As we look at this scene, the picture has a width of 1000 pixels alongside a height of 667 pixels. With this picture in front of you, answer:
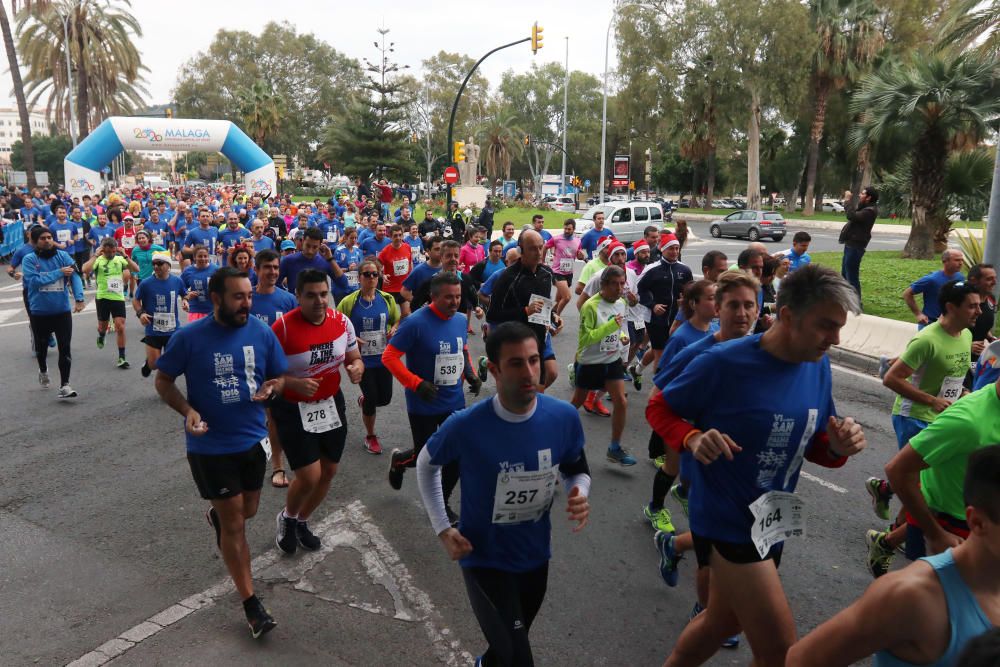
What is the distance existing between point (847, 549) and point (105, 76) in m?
49.1

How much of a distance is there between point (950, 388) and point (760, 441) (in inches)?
101

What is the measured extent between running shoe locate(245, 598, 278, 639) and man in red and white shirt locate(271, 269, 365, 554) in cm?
90

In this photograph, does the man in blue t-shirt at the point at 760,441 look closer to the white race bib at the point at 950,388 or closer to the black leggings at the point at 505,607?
the black leggings at the point at 505,607

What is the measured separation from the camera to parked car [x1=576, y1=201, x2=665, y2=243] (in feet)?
90.4

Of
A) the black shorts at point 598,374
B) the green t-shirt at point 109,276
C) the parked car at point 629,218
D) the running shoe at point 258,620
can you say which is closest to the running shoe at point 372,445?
the black shorts at point 598,374

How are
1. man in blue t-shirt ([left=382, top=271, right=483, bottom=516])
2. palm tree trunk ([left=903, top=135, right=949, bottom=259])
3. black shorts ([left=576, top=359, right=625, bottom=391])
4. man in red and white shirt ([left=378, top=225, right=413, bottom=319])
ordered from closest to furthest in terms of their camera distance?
man in blue t-shirt ([left=382, top=271, right=483, bottom=516]) → black shorts ([left=576, top=359, right=625, bottom=391]) → man in red and white shirt ([left=378, top=225, right=413, bottom=319]) → palm tree trunk ([left=903, top=135, right=949, bottom=259])

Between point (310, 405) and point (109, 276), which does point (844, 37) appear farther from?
point (310, 405)

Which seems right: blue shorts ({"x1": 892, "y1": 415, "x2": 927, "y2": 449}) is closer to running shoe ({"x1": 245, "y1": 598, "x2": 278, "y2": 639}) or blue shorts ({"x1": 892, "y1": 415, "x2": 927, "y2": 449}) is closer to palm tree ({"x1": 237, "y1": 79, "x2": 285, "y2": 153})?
running shoe ({"x1": 245, "y1": 598, "x2": 278, "y2": 639})

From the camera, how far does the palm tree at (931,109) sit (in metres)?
16.4

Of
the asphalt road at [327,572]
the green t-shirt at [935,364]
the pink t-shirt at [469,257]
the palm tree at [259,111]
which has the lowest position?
the asphalt road at [327,572]

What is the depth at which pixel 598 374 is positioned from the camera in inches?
254

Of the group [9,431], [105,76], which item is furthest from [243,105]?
[9,431]

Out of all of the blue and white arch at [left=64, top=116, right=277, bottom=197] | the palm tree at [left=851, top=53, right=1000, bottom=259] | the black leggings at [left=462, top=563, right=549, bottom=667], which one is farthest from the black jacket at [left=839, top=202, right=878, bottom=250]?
the blue and white arch at [left=64, top=116, right=277, bottom=197]

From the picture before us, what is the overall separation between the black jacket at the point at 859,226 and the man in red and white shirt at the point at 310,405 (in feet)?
35.8
